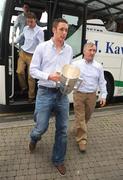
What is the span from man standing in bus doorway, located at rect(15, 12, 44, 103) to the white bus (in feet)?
0.52

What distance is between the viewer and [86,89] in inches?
249

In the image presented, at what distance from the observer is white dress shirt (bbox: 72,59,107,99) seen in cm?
622

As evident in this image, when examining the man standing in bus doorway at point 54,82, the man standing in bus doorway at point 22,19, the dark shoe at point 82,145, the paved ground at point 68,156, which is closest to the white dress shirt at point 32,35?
the man standing in bus doorway at point 22,19

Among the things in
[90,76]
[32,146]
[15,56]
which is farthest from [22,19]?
[32,146]

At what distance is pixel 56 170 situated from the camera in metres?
5.62

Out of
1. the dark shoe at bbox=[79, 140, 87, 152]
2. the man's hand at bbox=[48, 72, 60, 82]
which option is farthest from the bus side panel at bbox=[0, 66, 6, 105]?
the man's hand at bbox=[48, 72, 60, 82]

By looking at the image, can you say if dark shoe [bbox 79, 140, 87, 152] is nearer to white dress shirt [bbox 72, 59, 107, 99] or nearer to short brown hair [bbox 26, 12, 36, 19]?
white dress shirt [bbox 72, 59, 107, 99]

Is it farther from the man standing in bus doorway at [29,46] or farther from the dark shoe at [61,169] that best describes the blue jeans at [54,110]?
the man standing in bus doorway at [29,46]

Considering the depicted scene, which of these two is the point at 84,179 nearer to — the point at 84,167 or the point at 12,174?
the point at 84,167

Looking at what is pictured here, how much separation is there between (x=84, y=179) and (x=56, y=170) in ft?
1.50

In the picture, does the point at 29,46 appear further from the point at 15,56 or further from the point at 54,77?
the point at 54,77

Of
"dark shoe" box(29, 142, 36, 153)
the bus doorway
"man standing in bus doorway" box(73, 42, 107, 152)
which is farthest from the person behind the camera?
the bus doorway

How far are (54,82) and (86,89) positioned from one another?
124 cm

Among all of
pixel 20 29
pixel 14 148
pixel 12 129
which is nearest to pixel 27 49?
pixel 20 29
